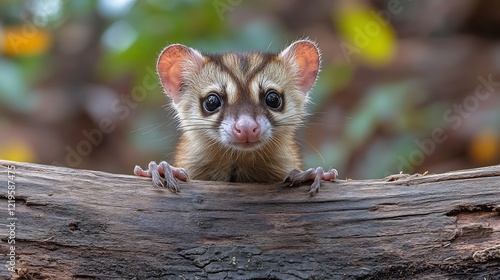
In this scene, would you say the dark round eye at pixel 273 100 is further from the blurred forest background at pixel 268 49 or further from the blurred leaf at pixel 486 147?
the blurred leaf at pixel 486 147

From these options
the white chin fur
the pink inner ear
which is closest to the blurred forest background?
the pink inner ear

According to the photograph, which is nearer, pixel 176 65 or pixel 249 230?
pixel 249 230

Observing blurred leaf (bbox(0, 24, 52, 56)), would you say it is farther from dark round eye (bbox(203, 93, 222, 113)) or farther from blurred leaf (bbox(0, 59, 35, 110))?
dark round eye (bbox(203, 93, 222, 113))

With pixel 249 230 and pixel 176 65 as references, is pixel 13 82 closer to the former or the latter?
pixel 176 65

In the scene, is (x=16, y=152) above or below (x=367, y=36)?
below

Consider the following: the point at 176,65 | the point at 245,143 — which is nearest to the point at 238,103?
the point at 245,143

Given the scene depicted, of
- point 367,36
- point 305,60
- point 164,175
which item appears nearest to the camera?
point 164,175

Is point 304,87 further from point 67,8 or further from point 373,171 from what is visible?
point 67,8

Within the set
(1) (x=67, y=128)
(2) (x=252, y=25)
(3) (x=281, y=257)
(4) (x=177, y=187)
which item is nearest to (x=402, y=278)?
(3) (x=281, y=257)
